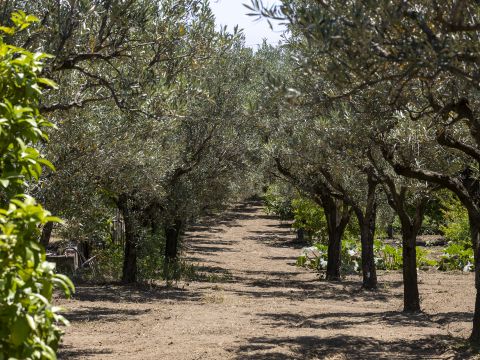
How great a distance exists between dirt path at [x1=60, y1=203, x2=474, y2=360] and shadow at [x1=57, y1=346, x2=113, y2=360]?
0.02 metres

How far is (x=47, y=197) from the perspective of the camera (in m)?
11.3

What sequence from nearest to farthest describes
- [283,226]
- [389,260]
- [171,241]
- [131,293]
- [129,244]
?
[131,293] → [129,244] → [389,260] → [171,241] → [283,226]

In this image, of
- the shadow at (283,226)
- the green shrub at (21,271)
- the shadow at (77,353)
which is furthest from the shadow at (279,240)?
the green shrub at (21,271)

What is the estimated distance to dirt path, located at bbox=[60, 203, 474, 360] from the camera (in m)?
11.2

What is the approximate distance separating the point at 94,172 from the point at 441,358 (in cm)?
622

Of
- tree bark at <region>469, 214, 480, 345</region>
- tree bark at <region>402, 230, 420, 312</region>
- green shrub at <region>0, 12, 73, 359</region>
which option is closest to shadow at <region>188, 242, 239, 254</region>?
tree bark at <region>402, 230, 420, 312</region>

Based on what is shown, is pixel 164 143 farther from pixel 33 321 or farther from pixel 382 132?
pixel 33 321

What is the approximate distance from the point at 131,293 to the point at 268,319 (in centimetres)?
550

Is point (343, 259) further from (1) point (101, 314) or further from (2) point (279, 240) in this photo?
(1) point (101, 314)

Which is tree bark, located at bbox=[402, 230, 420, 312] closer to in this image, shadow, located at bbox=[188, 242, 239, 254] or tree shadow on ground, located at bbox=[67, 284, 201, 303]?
tree shadow on ground, located at bbox=[67, 284, 201, 303]

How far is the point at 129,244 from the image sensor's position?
819 inches

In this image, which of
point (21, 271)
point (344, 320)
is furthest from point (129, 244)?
point (21, 271)

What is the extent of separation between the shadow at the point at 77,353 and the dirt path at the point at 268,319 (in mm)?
15

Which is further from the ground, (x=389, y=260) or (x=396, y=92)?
(x=396, y=92)
